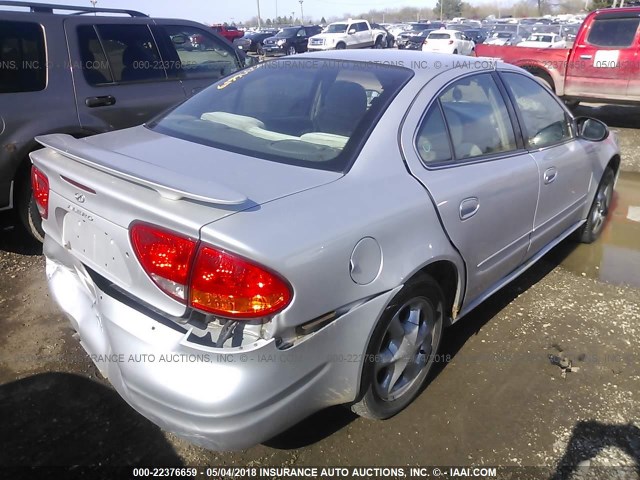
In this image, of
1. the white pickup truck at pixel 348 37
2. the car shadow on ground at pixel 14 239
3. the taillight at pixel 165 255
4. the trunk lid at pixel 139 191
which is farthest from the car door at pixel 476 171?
the white pickup truck at pixel 348 37

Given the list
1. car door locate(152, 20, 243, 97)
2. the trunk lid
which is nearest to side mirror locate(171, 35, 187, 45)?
car door locate(152, 20, 243, 97)

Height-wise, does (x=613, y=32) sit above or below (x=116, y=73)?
below

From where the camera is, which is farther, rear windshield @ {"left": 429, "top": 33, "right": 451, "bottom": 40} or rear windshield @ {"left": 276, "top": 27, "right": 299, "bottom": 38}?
rear windshield @ {"left": 276, "top": 27, "right": 299, "bottom": 38}

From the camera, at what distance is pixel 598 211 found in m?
4.42

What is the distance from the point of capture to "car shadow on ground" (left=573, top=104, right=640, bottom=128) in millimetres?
9531

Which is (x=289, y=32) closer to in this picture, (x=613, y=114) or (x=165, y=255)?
(x=613, y=114)

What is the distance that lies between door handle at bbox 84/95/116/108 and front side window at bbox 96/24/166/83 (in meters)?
0.21

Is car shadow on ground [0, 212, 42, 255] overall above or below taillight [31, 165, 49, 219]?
below

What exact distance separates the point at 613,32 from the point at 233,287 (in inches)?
387

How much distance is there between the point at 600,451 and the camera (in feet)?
7.55

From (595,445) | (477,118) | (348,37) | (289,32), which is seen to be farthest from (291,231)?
(289,32)

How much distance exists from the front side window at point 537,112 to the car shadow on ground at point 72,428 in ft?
8.63

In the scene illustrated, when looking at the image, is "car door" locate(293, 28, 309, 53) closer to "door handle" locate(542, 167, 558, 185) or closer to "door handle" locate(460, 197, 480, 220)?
"door handle" locate(542, 167, 558, 185)

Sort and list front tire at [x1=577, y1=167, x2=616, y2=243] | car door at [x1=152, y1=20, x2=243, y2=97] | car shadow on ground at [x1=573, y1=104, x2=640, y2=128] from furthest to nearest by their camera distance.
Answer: car shadow on ground at [x1=573, y1=104, x2=640, y2=128], car door at [x1=152, y1=20, x2=243, y2=97], front tire at [x1=577, y1=167, x2=616, y2=243]
